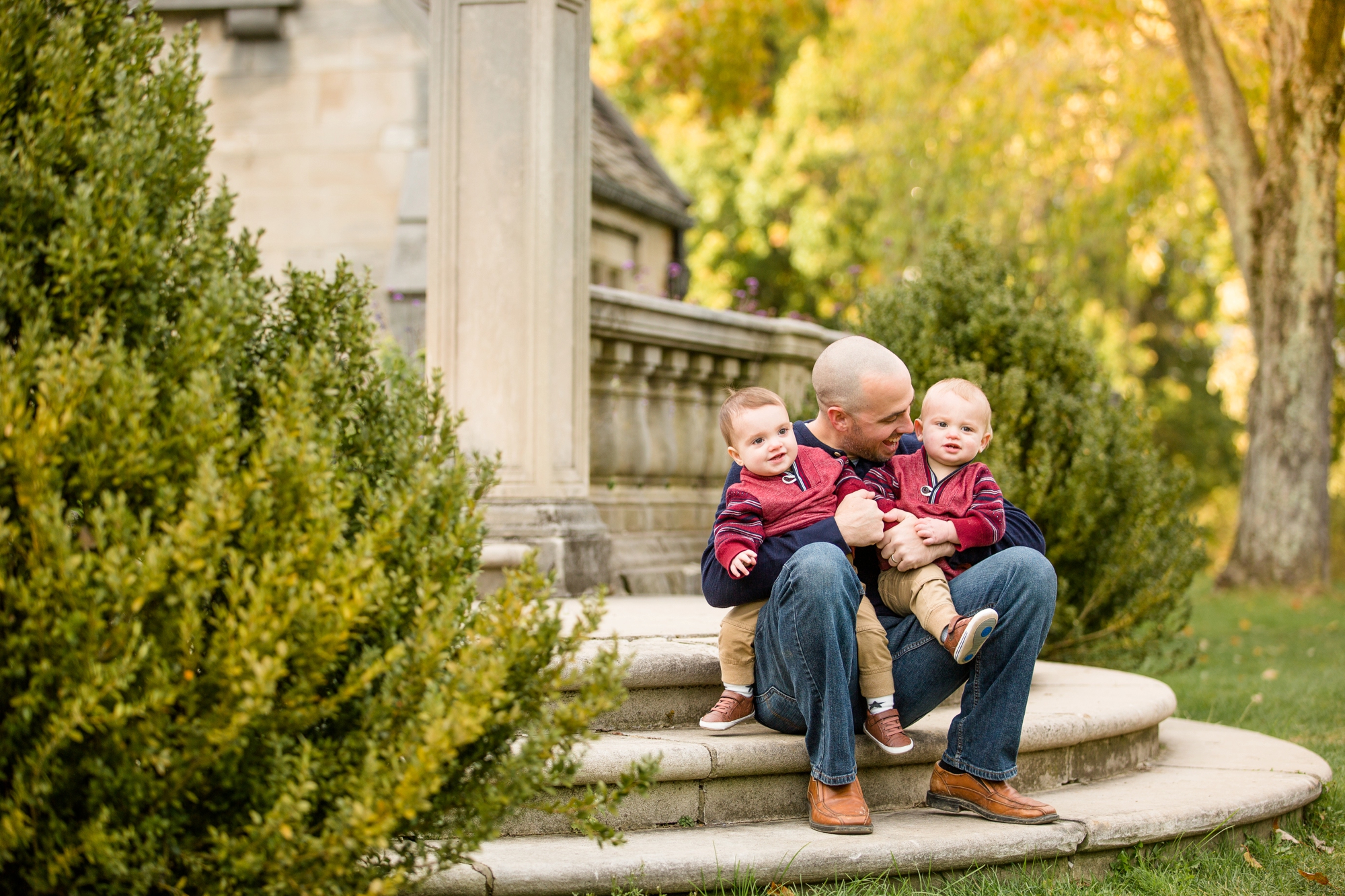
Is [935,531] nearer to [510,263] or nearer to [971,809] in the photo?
[971,809]

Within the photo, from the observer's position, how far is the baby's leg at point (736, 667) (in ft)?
11.1

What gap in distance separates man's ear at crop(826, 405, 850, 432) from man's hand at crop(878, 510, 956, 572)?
288mm

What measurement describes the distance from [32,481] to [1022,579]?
2.32 metres

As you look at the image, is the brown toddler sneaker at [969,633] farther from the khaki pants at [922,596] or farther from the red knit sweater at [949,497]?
the red knit sweater at [949,497]

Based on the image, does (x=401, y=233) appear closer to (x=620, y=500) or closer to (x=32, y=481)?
(x=620, y=500)

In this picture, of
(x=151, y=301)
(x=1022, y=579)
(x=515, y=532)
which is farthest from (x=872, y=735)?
(x=515, y=532)

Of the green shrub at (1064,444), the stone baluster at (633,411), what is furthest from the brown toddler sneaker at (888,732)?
the stone baluster at (633,411)

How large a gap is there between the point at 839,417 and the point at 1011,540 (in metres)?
0.62

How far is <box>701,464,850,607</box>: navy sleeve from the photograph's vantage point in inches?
128

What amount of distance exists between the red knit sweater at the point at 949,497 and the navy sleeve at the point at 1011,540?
39 mm

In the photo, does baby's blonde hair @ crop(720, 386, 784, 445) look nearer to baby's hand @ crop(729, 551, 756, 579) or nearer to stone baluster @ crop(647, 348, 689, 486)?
baby's hand @ crop(729, 551, 756, 579)

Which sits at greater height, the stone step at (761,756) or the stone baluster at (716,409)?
the stone baluster at (716,409)

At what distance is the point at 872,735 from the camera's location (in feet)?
10.7

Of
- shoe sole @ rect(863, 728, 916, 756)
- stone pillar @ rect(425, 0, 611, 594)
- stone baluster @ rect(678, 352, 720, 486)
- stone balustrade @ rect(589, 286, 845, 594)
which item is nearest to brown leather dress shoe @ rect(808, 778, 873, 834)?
shoe sole @ rect(863, 728, 916, 756)
